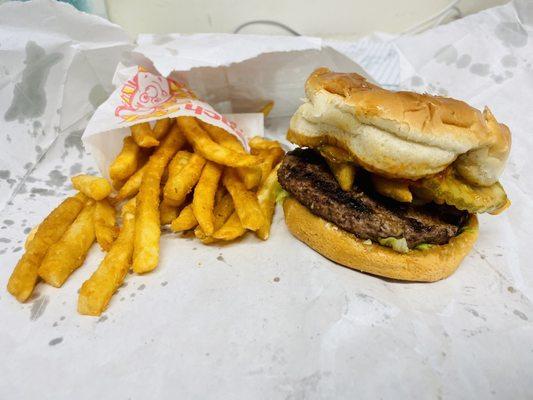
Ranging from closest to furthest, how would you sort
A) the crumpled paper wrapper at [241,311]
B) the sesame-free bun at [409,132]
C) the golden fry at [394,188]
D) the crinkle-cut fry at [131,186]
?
1. the crumpled paper wrapper at [241,311]
2. the sesame-free bun at [409,132]
3. the golden fry at [394,188]
4. the crinkle-cut fry at [131,186]

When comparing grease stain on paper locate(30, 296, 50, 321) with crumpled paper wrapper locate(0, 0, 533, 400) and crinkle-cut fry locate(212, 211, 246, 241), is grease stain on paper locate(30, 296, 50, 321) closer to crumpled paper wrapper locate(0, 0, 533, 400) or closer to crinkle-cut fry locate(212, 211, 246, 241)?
crumpled paper wrapper locate(0, 0, 533, 400)

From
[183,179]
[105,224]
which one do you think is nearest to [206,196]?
[183,179]

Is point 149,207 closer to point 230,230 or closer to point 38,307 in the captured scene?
point 230,230

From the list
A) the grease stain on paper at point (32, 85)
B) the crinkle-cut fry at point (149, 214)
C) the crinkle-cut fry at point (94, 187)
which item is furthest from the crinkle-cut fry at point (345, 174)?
the grease stain on paper at point (32, 85)

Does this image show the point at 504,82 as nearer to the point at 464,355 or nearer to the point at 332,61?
the point at 332,61

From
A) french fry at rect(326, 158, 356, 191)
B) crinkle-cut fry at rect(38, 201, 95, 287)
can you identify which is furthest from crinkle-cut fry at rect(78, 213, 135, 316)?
french fry at rect(326, 158, 356, 191)

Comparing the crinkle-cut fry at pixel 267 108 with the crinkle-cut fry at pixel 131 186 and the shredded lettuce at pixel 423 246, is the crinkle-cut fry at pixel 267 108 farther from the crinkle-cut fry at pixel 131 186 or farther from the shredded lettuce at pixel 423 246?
the shredded lettuce at pixel 423 246
